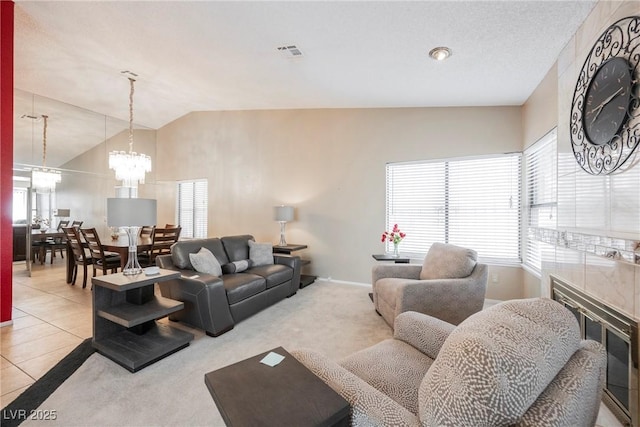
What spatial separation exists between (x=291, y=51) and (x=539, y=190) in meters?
3.37

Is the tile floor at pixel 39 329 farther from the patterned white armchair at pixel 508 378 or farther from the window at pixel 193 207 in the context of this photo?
the patterned white armchair at pixel 508 378

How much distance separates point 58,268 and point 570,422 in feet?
24.8

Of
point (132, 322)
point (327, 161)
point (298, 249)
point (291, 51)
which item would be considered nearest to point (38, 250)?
point (132, 322)

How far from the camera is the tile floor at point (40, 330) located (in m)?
2.06

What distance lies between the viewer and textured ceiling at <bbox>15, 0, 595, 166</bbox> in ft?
7.45

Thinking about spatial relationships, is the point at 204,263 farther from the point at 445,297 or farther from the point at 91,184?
the point at 91,184

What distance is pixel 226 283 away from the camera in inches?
123

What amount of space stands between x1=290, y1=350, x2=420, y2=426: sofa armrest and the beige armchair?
5.25 ft

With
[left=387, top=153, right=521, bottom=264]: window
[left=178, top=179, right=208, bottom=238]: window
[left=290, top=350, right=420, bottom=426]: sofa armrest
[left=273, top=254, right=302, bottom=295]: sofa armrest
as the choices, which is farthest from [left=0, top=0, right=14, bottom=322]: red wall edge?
[left=387, top=153, right=521, bottom=264]: window

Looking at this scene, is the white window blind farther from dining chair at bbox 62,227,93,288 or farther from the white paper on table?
dining chair at bbox 62,227,93,288

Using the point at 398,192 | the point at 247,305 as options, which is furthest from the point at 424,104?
the point at 247,305

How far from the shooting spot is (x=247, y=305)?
320cm

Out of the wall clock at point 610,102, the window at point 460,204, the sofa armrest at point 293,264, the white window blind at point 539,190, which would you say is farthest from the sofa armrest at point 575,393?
the sofa armrest at point 293,264

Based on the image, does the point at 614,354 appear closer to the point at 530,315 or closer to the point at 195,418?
the point at 530,315
